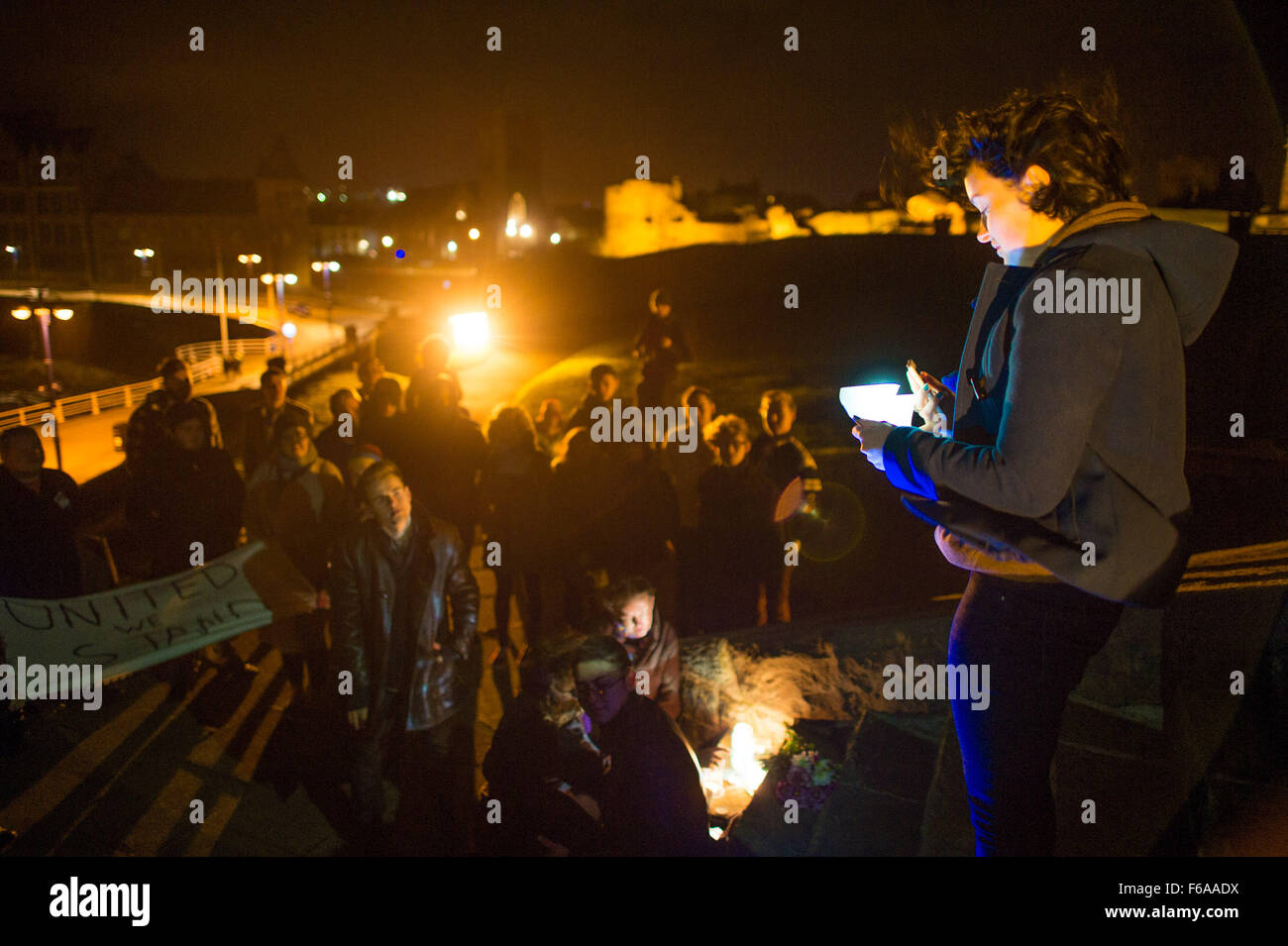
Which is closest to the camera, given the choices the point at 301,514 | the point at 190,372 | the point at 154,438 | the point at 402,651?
the point at 402,651

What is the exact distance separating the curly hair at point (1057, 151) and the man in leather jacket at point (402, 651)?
3.07 m

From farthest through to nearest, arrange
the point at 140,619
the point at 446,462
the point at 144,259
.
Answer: the point at 144,259
the point at 446,462
the point at 140,619

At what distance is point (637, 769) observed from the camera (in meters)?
3.13

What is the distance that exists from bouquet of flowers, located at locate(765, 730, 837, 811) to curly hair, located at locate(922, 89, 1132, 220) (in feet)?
9.14

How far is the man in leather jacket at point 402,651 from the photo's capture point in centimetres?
403

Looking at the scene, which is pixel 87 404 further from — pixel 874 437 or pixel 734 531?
pixel 874 437

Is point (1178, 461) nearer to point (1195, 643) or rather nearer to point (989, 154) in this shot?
point (989, 154)

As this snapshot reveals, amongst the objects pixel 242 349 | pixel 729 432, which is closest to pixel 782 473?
pixel 729 432

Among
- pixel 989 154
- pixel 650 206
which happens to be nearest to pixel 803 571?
pixel 989 154

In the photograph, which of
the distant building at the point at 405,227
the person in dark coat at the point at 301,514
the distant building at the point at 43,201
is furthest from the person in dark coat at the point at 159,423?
the distant building at the point at 405,227

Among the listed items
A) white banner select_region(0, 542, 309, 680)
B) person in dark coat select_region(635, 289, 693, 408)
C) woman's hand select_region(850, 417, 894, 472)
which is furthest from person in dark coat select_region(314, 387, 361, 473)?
woman's hand select_region(850, 417, 894, 472)

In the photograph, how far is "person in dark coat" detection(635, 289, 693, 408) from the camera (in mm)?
9523

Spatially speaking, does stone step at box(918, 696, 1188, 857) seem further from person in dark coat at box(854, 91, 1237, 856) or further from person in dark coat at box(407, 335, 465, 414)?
person in dark coat at box(407, 335, 465, 414)

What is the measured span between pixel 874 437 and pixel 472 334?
112ft
